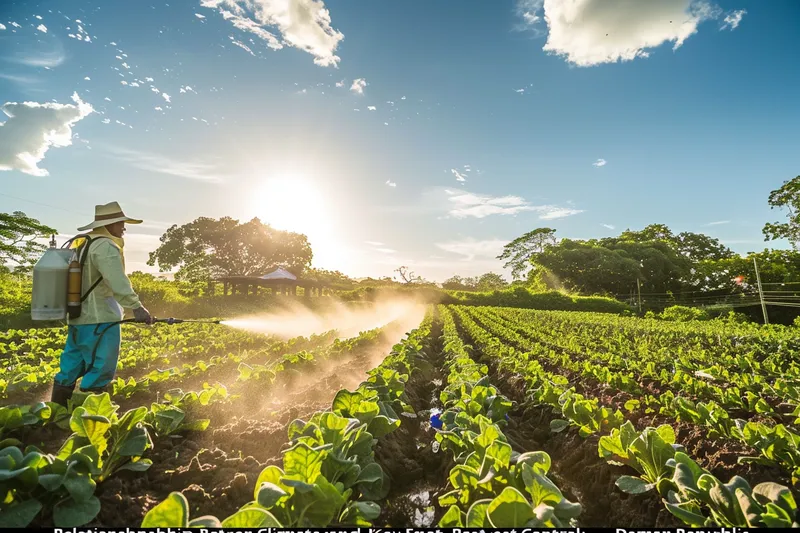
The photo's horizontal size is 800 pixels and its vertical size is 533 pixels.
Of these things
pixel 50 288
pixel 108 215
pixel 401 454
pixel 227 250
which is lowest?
pixel 401 454

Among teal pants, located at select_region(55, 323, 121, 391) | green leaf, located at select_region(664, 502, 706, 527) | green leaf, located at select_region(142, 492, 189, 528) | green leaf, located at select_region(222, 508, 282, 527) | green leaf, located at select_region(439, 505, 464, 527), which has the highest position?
teal pants, located at select_region(55, 323, 121, 391)

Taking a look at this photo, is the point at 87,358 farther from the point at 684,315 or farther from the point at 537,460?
the point at 684,315

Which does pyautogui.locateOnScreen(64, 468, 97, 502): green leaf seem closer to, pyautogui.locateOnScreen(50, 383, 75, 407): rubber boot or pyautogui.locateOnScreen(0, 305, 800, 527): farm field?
pyautogui.locateOnScreen(0, 305, 800, 527): farm field

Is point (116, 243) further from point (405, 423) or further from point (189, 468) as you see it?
point (405, 423)

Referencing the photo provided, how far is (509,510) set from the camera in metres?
1.47

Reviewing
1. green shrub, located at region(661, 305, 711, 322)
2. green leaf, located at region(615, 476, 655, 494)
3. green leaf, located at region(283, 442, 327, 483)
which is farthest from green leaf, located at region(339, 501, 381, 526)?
green shrub, located at region(661, 305, 711, 322)

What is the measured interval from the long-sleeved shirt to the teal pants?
0.10 meters

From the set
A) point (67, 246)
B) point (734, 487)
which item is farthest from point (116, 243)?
point (734, 487)

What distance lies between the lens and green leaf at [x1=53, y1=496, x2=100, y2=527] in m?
1.77

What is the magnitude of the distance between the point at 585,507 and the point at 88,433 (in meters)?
3.23

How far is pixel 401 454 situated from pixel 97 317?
333cm

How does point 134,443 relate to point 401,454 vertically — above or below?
above

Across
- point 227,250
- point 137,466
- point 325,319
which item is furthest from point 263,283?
point 137,466

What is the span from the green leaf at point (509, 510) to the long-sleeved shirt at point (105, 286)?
3.88 meters
